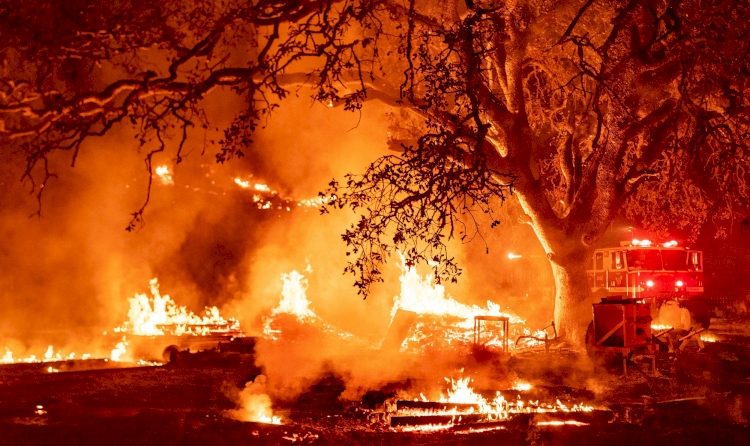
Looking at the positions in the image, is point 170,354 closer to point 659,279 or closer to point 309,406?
point 309,406

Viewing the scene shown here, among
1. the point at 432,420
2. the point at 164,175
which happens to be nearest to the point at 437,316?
the point at 432,420

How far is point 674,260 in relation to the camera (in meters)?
17.8

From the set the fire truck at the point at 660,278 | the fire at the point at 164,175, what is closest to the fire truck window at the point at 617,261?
the fire truck at the point at 660,278

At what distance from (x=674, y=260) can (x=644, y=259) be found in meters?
0.98

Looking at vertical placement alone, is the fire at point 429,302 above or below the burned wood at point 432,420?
above

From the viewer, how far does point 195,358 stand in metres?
12.9

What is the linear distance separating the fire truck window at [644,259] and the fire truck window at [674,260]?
226 millimetres

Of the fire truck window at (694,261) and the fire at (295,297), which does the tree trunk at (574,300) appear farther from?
the fire at (295,297)

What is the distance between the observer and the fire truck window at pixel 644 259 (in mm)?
17438

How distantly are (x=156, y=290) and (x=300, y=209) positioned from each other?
8.24 m

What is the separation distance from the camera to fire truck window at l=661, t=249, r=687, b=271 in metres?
17.7

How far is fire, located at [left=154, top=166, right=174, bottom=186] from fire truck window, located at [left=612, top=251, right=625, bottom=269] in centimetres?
1548

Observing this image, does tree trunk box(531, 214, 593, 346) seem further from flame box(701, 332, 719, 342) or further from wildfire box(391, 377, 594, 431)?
flame box(701, 332, 719, 342)

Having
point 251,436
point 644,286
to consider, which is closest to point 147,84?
point 251,436
